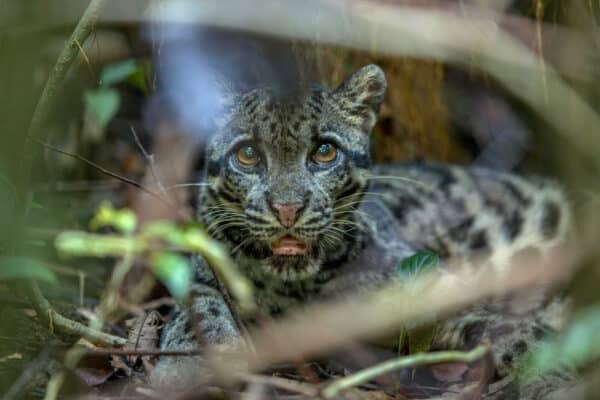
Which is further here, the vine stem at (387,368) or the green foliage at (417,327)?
the green foliage at (417,327)

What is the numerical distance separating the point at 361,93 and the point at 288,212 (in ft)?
4.23

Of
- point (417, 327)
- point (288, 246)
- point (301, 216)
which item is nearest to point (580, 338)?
point (417, 327)

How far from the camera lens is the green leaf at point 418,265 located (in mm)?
4980

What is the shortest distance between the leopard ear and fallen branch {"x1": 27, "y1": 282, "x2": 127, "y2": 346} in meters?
2.28

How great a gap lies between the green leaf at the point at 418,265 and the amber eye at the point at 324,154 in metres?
0.91

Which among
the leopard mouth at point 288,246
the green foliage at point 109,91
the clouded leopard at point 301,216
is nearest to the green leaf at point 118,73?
the green foliage at point 109,91

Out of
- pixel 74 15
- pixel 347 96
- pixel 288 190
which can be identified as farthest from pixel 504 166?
pixel 74 15

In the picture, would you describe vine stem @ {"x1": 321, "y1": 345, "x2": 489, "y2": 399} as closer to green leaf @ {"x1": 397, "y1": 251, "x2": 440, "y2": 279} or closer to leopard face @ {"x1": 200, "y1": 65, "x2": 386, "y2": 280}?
green leaf @ {"x1": 397, "y1": 251, "x2": 440, "y2": 279}

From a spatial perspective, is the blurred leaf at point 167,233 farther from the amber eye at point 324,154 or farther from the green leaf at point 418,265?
the amber eye at point 324,154

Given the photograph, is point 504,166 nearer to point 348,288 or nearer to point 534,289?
point 534,289

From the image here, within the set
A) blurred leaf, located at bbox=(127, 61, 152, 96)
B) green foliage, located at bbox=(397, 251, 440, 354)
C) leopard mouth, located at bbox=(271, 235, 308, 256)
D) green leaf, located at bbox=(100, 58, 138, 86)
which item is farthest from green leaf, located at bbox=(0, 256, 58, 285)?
green leaf, located at bbox=(100, 58, 138, 86)

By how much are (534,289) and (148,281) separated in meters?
3.08

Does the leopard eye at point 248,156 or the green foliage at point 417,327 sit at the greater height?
the leopard eye at point 248,156

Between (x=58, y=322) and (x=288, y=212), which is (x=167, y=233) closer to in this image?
(x=58, y=322)
